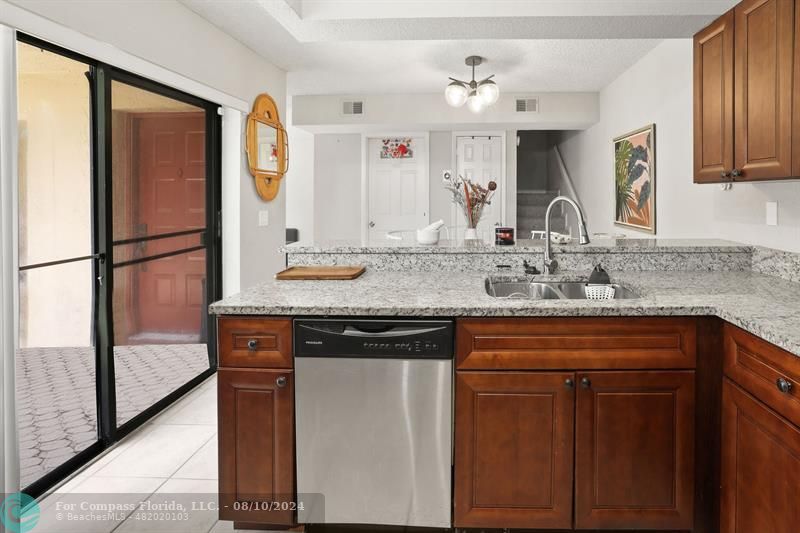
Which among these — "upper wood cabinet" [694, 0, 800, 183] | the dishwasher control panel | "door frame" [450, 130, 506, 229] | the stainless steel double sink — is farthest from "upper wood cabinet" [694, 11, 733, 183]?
"door frame" [450, 130, 506, 229]

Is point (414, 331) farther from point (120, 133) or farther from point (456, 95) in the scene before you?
point (456, 95)

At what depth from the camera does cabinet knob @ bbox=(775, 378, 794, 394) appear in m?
1.51

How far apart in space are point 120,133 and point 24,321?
118 centimetres

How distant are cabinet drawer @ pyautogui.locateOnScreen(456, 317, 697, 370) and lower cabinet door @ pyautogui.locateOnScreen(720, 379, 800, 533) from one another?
209mm

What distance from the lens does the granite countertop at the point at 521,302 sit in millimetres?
1896

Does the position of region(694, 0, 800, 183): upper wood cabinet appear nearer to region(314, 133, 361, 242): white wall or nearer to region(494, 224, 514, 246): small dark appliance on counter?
region(494, 224, 514, 246): small dark appliance on counter

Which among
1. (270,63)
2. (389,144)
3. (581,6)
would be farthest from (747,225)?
(389,144)

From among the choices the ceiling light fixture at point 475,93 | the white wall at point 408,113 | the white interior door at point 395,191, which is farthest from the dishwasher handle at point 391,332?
the white interior door at point 395,191

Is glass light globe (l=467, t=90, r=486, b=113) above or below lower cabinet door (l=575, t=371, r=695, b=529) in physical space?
above

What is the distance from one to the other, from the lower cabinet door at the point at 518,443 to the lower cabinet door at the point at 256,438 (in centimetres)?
59

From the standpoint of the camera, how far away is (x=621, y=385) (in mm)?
1965

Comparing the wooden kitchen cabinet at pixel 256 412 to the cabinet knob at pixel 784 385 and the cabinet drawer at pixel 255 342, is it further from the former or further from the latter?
the cabinet knob at pixel 784 385

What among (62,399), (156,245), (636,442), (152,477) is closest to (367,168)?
(156,245)

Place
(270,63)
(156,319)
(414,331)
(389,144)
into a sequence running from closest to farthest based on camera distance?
1. (414,331)
2. (156,319)
3. (270,63)
4. (389,144)
